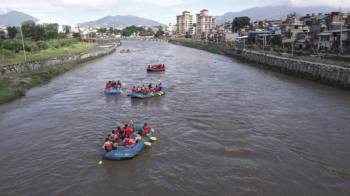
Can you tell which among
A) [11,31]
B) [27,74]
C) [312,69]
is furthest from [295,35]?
[11,31]

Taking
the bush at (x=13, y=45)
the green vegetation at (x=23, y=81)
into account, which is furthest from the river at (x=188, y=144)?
the bush at (x=13, y=45)

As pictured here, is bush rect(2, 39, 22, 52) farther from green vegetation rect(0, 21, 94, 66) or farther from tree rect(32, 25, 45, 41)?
tree rect(32, 25, 45, 41)

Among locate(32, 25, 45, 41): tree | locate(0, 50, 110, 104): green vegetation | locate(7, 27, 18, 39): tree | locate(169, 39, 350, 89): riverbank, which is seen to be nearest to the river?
locate(0, 50, 110, 104): green vegetation

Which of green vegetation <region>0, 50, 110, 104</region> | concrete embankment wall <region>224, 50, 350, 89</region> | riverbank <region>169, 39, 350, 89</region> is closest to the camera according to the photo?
green vegetation <region>0, 50, 110, 104</region>

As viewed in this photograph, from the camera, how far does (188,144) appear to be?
2120 centimetres

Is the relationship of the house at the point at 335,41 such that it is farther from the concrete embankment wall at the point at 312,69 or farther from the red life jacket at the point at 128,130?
the red life jacket at the point at 128,130

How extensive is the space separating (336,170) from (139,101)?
64.5 feet

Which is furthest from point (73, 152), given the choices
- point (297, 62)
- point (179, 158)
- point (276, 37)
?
point (276, 37)

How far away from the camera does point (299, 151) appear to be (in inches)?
788

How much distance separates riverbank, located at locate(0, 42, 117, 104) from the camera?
114 ft

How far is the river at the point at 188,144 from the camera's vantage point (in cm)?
1623

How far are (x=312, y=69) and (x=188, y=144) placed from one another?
30.0 m

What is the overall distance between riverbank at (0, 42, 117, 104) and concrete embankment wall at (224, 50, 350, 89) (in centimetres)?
3495

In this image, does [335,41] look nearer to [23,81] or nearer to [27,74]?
[27,74]
